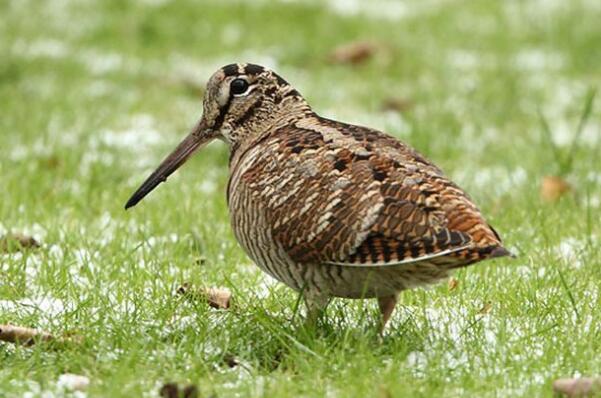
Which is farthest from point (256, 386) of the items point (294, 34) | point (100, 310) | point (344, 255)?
point (294, 34)

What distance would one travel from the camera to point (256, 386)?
3.88m

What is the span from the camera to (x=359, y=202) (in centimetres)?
409

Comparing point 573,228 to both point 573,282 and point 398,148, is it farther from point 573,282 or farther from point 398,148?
point 398,148

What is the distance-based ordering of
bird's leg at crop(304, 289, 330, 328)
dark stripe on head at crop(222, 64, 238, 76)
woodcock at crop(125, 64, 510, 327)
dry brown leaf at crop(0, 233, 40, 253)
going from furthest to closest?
1. dry brown leaf at crop(0, 233, 40, 253)
2. dark stripe on head at crop(222, 64, 238, 76)
3. bird's leg at crop(304, 289, 330, 328)
4. woodcock at crop(125, 64, 510, 327)

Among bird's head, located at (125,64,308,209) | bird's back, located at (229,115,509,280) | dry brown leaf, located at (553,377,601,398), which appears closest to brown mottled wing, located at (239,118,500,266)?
bird's back, located at (229,115,509,280)

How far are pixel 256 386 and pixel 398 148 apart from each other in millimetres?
1123

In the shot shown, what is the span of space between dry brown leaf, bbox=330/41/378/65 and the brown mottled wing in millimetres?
6071

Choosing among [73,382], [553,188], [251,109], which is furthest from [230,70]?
[553,188]

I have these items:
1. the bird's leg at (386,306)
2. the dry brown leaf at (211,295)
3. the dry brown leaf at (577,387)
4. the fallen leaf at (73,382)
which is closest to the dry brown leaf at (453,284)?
the bird's leg at (386,306)

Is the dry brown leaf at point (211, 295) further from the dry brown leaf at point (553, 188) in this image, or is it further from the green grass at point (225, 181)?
the dry brown leaf at point (553, 188)

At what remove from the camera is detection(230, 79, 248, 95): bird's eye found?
4840mm

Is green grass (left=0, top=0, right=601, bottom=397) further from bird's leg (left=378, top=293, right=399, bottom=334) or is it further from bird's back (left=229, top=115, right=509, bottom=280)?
bird's back (left=229, top=115, right=509, bottom=280)

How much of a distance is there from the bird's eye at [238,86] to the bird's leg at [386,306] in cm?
104

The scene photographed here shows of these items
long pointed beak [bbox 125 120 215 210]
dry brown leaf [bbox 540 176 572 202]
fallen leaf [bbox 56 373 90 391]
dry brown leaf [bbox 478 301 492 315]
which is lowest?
fallen leaf [bbox 56 373 90 391]
